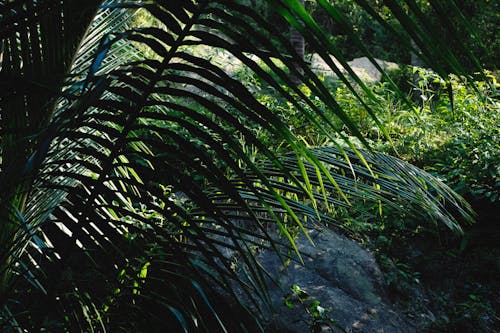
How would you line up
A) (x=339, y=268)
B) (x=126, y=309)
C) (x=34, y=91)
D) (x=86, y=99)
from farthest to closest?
(x=339, y=268)
(x=126, y=309)
(x=34, y=91)
(x=86, y=99)

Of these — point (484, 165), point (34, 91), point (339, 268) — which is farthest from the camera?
point (484, 165)

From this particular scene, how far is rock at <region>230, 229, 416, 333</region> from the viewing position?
333 cm

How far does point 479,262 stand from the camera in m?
4.38

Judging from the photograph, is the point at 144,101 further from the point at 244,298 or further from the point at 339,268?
the point at 339,268

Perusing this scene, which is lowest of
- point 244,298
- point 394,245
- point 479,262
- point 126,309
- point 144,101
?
point 479,262

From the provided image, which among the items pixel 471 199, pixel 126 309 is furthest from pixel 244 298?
pixel 471 199

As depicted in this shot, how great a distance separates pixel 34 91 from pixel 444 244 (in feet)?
13.9

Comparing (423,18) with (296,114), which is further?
(296,114)

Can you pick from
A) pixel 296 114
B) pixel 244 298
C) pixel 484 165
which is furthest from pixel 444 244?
pixel 244 298

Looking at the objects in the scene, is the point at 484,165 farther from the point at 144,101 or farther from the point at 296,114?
the point at 144,101

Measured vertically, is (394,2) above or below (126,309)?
above

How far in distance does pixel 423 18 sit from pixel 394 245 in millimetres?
4088

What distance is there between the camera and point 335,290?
11.9 feet

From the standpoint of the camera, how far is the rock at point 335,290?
3.33m
